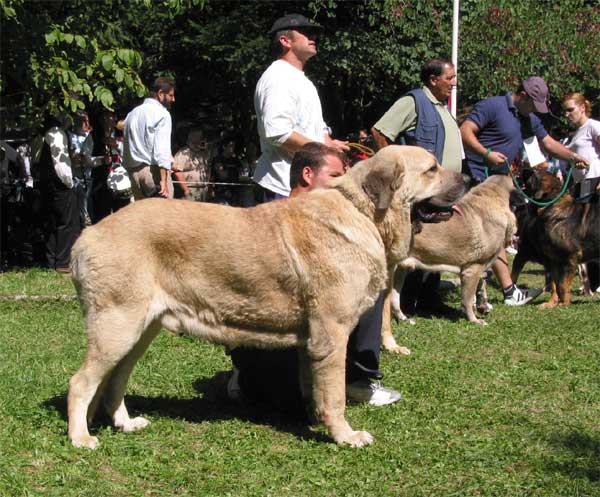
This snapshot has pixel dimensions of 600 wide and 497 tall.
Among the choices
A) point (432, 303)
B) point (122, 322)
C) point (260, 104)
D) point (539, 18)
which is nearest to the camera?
point (122, 322)

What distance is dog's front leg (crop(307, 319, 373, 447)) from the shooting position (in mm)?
4125

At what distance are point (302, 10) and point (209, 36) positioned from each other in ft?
7.15

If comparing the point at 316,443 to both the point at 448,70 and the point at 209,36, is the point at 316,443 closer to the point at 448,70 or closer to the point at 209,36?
the point at 448,70

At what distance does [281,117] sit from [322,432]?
2106mm

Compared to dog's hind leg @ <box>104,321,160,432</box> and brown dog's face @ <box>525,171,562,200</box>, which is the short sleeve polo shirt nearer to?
brown dog's face @ <box>525,171,562,200</box>

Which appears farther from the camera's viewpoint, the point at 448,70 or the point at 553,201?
the point at 553,201

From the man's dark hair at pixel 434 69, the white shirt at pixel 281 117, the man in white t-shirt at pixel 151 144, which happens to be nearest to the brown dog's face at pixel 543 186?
the man's dark hair at pixel 434 69

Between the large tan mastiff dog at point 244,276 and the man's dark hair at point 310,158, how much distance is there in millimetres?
448

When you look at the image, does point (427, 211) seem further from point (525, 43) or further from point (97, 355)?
point (525, 43)

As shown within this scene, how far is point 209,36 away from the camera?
58.0ft

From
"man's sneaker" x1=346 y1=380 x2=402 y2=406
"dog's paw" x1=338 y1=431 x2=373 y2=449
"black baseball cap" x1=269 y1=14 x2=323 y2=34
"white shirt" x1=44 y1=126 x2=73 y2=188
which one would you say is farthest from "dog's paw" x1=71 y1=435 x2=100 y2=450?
"white shirt" x1=44 y1=126 x2=73 y2=188

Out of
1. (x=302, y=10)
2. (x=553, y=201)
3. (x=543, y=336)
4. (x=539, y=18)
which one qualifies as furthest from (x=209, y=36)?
(x=543, y=336)

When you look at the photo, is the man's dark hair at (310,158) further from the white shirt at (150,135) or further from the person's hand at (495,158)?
the white shirt at (150,135)

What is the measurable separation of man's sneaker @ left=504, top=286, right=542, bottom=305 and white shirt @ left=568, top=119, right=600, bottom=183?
153 cm
